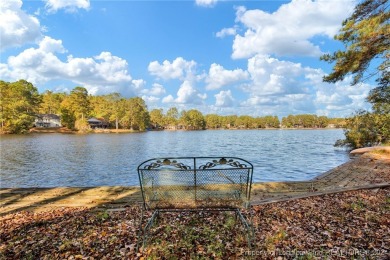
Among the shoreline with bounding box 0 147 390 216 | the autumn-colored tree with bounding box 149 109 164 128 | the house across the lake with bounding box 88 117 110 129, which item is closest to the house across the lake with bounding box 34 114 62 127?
the house across the lake with bounding box 88 117 110 129

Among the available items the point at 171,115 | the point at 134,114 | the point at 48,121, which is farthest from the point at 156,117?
the point at 48,121

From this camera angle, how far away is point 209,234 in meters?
4.01

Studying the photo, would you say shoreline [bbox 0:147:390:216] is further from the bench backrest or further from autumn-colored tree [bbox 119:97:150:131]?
autumn-colored tree [bbox 119:97:150:131]

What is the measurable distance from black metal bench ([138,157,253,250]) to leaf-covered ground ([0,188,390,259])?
1.37ft

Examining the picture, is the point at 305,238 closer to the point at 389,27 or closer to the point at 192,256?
the point at 192,256

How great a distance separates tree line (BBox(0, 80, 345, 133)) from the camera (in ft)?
192

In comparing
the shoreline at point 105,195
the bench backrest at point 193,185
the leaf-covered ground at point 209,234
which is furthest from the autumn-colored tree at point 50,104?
the bench backrest at point 193,185

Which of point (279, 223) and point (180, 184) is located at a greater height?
point (180, 184)

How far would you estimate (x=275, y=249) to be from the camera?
3529 mm

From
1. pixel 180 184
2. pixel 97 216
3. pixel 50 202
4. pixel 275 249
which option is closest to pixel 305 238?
pixel 275 249

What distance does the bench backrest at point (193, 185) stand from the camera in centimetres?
391

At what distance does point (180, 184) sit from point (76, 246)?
1.66 m

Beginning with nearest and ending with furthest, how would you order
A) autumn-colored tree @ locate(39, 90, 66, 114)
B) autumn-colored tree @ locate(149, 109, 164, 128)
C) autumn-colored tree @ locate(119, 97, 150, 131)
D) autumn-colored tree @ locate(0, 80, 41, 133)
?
autumn-colored tree @ locate(0, 80, 41, 133), autumn-colored tree @ locate(119, 97, 150, 131), autumn-colored tree @ locate(39, 90, 66, 114), autumn-colored tree @ locate(149, 109, 164, 128)

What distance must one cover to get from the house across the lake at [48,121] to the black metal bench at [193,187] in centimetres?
8855
